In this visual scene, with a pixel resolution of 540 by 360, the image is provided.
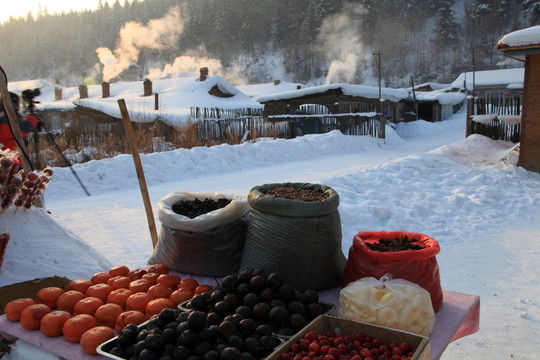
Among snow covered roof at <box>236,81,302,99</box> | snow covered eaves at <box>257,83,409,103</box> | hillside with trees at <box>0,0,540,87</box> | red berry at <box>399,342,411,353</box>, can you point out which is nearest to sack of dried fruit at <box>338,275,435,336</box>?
red berry at <box>399,342,411,353</box>

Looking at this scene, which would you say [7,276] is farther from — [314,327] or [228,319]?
[314,327]

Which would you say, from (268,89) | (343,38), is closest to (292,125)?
(268,89)

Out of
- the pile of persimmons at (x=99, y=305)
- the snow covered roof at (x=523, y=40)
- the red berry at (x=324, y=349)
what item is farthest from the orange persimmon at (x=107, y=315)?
the snow covered roof at (x=523, y=40)

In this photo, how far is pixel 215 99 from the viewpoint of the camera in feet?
93.4

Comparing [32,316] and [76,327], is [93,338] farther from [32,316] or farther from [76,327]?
[32,316]

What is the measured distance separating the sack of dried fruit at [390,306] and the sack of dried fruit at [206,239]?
3.22ft

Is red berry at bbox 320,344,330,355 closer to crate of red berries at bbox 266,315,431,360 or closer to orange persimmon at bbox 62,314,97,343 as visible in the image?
crate of red berries at bbox 266,315,431,360

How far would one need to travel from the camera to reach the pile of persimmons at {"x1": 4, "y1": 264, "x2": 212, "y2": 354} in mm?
2088

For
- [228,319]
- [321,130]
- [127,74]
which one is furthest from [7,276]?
[127,74]

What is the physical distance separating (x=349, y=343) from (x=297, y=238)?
2.34ft

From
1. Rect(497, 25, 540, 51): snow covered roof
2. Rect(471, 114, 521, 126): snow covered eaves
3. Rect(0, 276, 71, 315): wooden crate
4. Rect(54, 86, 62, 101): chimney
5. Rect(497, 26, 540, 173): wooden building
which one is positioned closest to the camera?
Rect(0, 276, 71, 315): wooden crate

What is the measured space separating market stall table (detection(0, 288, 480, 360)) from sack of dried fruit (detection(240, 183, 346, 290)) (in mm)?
178

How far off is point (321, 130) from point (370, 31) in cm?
5523

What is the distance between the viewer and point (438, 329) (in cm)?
218
